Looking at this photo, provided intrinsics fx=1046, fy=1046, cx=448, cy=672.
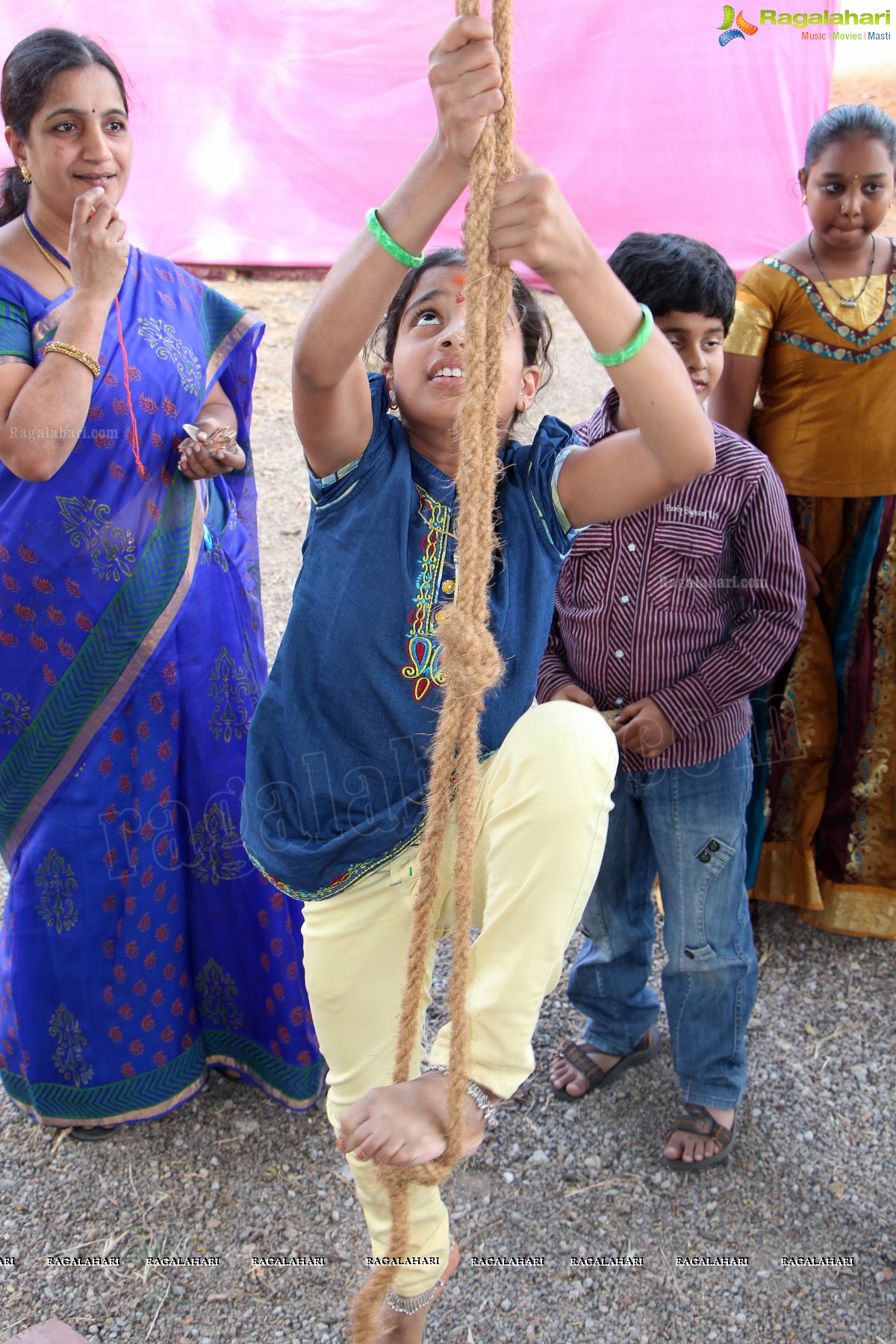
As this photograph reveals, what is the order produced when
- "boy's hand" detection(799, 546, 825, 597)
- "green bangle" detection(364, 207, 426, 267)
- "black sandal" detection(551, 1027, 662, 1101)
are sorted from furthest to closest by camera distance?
"boy's hand" detection(799, 546, 825, 597)
"black sandal" detection(551, 1027, 662, 1101)
"green bangle" detection(364, 207, 426, 267)

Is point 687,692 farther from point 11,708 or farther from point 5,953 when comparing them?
point 5,953

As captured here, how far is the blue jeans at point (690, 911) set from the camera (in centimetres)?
179

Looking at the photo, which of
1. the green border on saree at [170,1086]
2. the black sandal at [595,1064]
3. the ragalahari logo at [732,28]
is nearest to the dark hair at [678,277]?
the ragalahari logo at [732,28]

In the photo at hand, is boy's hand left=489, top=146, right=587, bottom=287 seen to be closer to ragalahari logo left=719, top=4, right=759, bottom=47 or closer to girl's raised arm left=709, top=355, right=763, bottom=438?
girl's raised arm left=709, top=355, right=763, bottom=438

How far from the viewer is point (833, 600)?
7.97 feet

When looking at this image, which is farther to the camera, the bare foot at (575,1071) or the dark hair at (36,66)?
the bare foot at (575,1071)

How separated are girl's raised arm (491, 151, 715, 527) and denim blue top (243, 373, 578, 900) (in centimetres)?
6

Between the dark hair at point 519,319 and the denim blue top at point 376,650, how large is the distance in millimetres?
168

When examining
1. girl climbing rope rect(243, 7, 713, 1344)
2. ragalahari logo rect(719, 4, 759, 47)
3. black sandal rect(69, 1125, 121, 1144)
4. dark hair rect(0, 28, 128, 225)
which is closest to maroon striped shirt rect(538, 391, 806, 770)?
girl climbing rope rect(243, 7, 713, 1344)

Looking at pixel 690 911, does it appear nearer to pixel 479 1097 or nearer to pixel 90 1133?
pixel 479 1097

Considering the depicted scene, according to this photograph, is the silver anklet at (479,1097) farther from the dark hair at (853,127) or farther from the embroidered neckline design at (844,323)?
the dark hair at (853,127)

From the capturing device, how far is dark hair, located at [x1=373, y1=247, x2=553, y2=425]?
1.38m

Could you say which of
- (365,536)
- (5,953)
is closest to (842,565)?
Result: (365,536)

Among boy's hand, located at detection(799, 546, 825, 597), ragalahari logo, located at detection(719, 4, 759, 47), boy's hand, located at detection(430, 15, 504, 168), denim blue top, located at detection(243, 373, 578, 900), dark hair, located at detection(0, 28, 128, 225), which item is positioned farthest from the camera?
ragalahari logo, located at detection(719, 4, 759, 47)
